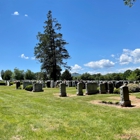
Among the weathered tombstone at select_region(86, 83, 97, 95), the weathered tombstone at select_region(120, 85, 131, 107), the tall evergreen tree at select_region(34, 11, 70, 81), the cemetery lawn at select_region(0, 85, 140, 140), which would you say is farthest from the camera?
the tall evergreen tree at select_region(34, 11, 70, 81)

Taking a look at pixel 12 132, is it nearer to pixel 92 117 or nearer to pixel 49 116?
pixel 49 116

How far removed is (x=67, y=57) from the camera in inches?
1790

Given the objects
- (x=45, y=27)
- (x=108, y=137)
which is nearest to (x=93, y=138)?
(x=108, y=137)

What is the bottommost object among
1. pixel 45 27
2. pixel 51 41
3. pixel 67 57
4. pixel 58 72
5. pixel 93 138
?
pixel 93 138

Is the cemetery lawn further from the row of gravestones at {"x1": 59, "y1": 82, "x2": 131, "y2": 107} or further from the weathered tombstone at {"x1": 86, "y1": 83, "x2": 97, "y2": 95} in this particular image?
the weathered tombstone at {"x1": 86, "y1": 83, "x2": 97, "y2": 95}

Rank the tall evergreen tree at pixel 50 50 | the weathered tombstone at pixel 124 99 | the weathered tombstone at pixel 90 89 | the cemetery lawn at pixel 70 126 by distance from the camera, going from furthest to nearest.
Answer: the tall evergreen tree at pixel 50 50
the weathered tombstone at pixel 90 89
the weathered tombstone at pixel 124 99
the cemetery lawn at pixel 70 126

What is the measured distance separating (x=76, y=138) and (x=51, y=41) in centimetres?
4023

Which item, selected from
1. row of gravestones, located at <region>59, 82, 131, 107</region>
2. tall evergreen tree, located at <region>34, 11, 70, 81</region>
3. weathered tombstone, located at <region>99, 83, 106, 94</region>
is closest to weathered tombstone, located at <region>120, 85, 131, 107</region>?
row of gravestones, located at <region>59, 82, 131, 107</region>

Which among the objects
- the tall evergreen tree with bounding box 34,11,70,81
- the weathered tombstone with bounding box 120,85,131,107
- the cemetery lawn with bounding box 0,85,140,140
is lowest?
the cemetery lawn with bounding box 0,85,140,140

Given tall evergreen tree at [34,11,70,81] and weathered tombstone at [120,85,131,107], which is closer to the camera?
weathered tombstone at [120,85,131,107]

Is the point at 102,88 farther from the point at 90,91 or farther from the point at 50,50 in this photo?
the point at 50,50

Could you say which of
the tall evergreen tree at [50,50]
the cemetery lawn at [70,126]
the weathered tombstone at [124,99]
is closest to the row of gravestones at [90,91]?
the weathered tombstone at [124,99]

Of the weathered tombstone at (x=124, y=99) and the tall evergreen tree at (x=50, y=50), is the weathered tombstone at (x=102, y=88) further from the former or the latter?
the tall evergreen tree at (x=50, y=50)

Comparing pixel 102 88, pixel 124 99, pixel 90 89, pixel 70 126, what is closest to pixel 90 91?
pixel 90 89
